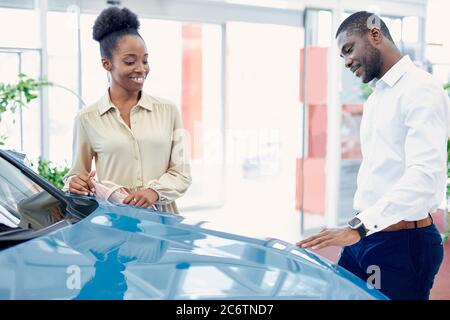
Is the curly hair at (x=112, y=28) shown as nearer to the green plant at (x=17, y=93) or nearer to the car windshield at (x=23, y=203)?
the car windshield at (x=23, y=203)

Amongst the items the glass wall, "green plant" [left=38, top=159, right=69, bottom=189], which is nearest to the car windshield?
"green plant" [left=38, top=159, right=69, bottom=189]

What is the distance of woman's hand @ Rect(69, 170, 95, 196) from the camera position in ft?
4.93

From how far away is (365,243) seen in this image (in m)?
1.39

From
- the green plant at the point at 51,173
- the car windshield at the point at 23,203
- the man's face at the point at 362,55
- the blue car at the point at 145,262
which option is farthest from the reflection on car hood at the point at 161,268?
the green plant at the point at 51,173

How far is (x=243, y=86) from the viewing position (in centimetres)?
533

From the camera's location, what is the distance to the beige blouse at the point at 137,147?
1569 mm

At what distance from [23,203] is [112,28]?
0.59 m

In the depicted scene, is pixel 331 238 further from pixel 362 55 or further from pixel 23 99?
pixel 23 99

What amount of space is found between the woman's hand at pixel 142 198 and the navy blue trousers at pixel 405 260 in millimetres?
583

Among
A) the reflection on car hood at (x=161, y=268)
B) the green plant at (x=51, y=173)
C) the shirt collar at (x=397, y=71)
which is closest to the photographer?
the reflection on car hood at (x=161, y=268)

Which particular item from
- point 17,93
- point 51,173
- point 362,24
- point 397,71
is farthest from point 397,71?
point 17,93

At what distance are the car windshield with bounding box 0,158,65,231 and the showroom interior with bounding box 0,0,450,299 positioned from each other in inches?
→ 68.7
